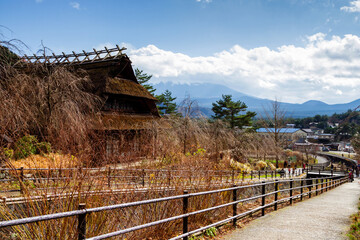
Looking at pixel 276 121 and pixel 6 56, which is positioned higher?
pixel 6 56

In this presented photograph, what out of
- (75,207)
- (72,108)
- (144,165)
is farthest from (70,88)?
(75,207)

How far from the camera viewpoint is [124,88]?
27984 millimetres

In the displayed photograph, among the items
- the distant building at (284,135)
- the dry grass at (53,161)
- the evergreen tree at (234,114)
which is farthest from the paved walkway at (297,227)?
the evergreen tree at (234,114)

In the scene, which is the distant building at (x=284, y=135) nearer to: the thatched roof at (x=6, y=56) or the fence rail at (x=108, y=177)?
the fence rail at (x=108, y=177)

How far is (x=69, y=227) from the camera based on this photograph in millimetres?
4383

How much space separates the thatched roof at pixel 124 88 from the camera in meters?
26.3

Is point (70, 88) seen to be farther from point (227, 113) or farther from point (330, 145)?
point (330, 145)

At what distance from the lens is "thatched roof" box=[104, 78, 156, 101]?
26300 mm

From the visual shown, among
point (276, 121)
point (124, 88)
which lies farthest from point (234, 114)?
point (124, 88)

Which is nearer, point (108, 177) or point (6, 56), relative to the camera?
point (108, 177)

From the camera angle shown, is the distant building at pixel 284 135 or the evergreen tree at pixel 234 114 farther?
the evergreen tree at pixel 234 114

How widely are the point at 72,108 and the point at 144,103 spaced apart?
53.8 ft

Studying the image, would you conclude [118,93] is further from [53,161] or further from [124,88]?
[53,161]

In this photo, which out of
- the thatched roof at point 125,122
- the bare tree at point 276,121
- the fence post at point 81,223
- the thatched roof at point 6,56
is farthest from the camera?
the bare tree at point 276,121
